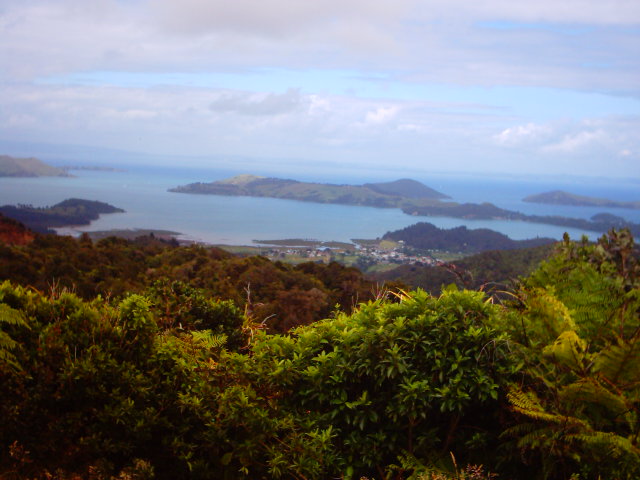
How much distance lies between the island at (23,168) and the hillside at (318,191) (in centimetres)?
2452

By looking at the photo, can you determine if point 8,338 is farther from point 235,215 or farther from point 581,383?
point 235,215

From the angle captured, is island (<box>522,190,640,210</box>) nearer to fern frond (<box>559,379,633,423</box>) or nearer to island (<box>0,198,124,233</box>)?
island (<box>0,198,124,233</box>)

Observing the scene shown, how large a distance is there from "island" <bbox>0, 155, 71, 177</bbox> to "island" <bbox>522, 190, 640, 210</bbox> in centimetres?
7396

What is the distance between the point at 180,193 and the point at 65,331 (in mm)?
100502

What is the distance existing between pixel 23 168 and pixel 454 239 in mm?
59884

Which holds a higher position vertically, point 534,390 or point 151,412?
point 534,390

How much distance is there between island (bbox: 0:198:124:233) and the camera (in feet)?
132

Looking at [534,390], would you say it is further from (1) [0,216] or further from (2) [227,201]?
(2) [227,201]

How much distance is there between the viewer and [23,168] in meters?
77.7

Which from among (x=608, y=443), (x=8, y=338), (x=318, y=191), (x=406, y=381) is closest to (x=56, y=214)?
(x=8, y=338)

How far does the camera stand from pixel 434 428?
3.68 m

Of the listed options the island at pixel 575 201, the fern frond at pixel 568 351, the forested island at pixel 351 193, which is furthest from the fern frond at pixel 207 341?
the forested island at pixel 351 193

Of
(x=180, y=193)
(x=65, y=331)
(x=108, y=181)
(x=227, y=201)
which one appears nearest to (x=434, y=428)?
(x=65, y=331)

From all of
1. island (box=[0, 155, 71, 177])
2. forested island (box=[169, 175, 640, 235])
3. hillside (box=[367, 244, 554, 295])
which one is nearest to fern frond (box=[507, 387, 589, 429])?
hillside (box=[367, 244, 554, 295])
